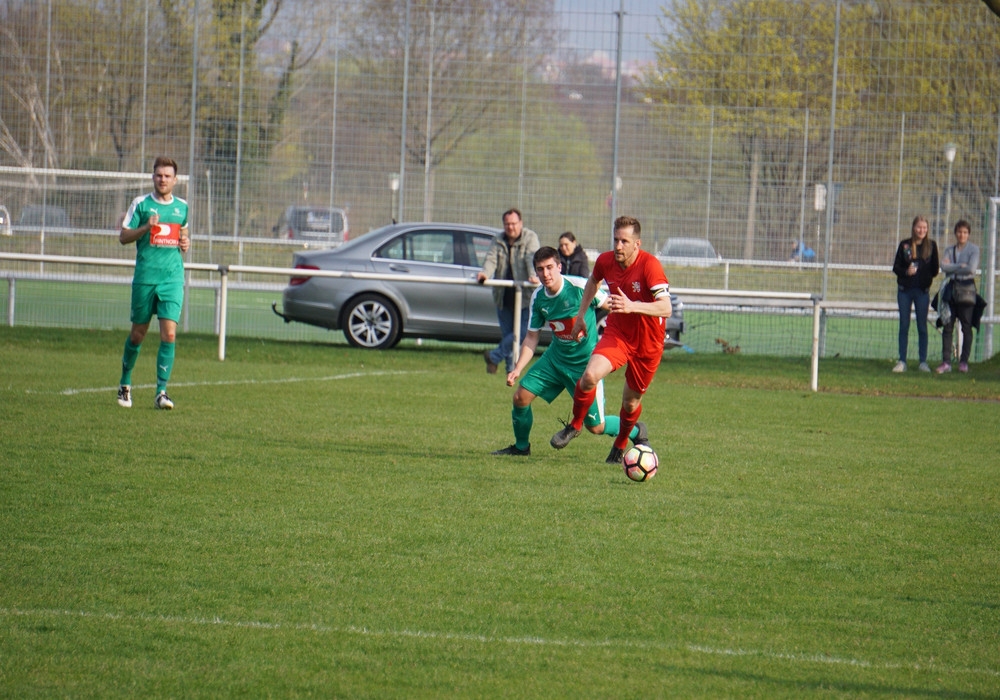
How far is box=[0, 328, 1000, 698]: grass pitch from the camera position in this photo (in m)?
4.16

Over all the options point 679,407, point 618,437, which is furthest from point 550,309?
point 679,407

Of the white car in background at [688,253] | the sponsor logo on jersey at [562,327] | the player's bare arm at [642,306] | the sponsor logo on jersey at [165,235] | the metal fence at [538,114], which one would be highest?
the metal fence at [538,114]

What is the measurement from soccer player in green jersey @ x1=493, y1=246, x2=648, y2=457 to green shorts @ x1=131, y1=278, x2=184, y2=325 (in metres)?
3.48

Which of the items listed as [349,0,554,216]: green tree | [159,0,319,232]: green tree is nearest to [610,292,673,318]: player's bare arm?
[349,0,554,216]: green tree

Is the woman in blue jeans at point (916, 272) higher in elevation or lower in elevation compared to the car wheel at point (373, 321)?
higher

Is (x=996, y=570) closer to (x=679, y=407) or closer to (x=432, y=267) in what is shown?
(x=679, y=407)

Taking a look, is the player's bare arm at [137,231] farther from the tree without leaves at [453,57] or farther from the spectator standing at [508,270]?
the tree without leaves at [453,57]

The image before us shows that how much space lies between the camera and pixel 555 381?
8.97 meters

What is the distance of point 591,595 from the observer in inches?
199

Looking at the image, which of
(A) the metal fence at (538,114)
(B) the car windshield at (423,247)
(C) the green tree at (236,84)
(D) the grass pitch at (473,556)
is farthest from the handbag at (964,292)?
(C) the green tree at (236,84)

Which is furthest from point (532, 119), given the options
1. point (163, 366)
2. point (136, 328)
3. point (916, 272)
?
point (163, 366)

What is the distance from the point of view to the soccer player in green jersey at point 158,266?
1055 cm

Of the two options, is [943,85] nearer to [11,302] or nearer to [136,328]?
[136,328]

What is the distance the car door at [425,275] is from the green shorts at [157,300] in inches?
217
